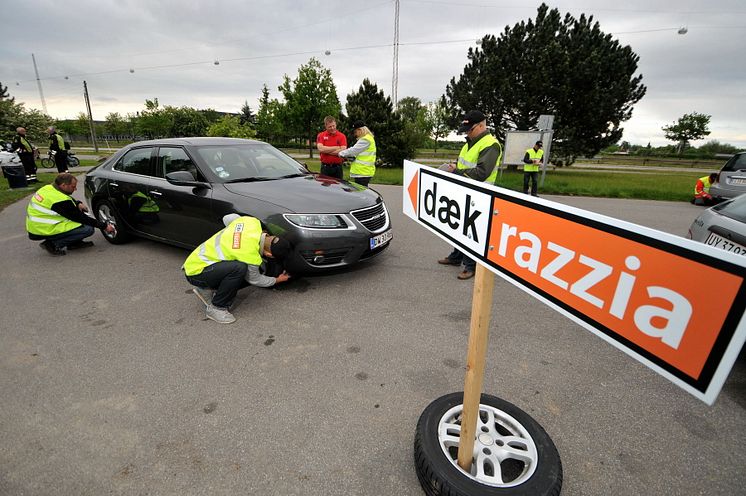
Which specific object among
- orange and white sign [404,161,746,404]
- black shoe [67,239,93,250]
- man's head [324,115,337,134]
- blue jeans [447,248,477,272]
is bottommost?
black shoe [67,239,93,250]

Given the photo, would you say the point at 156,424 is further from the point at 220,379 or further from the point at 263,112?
the point at 263,112

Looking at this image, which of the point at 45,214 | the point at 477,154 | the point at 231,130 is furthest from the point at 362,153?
the point at 231,130

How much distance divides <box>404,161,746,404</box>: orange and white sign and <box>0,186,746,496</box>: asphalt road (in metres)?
1.31

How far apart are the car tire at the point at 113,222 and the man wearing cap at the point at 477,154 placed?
186 inches

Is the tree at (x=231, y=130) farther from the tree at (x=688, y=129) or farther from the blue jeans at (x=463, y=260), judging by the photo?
the tree at (x=688, y=129)

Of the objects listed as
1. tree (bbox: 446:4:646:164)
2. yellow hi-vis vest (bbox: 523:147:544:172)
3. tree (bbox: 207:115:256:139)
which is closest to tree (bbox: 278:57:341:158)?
tree (bbox: 207:115:256:139)

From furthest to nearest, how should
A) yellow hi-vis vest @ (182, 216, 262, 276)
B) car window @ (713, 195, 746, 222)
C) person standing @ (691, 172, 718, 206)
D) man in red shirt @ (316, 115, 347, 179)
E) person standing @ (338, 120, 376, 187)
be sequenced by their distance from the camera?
1. person standing @ (691, 172, 718, 206)
2. man in red shirt @ (316, 115, 347, 179)
3. person standing @ (338, 120, 376, 187)
4. yellow hi-vis vest @ (182, 216, 262, 276)
5. car window @ (713, 195, 746, 222)

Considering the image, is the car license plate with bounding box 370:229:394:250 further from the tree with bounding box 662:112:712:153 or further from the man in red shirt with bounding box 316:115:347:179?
the tree with bounding box 662:112:712:153

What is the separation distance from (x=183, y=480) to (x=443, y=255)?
13.0 ft

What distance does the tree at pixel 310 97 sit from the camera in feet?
79.9

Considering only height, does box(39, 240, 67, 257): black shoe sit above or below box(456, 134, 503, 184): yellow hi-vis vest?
below

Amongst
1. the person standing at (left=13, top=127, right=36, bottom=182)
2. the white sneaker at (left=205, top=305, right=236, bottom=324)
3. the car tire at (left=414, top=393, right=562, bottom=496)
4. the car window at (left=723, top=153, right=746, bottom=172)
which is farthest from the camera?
the person standing at (left=13, top=127, right=36, bottom=182)

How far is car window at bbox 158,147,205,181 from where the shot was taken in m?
4.19

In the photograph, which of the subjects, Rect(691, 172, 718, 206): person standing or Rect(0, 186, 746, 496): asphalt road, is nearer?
Rect(0, 186, 746, 496): asphalt road
